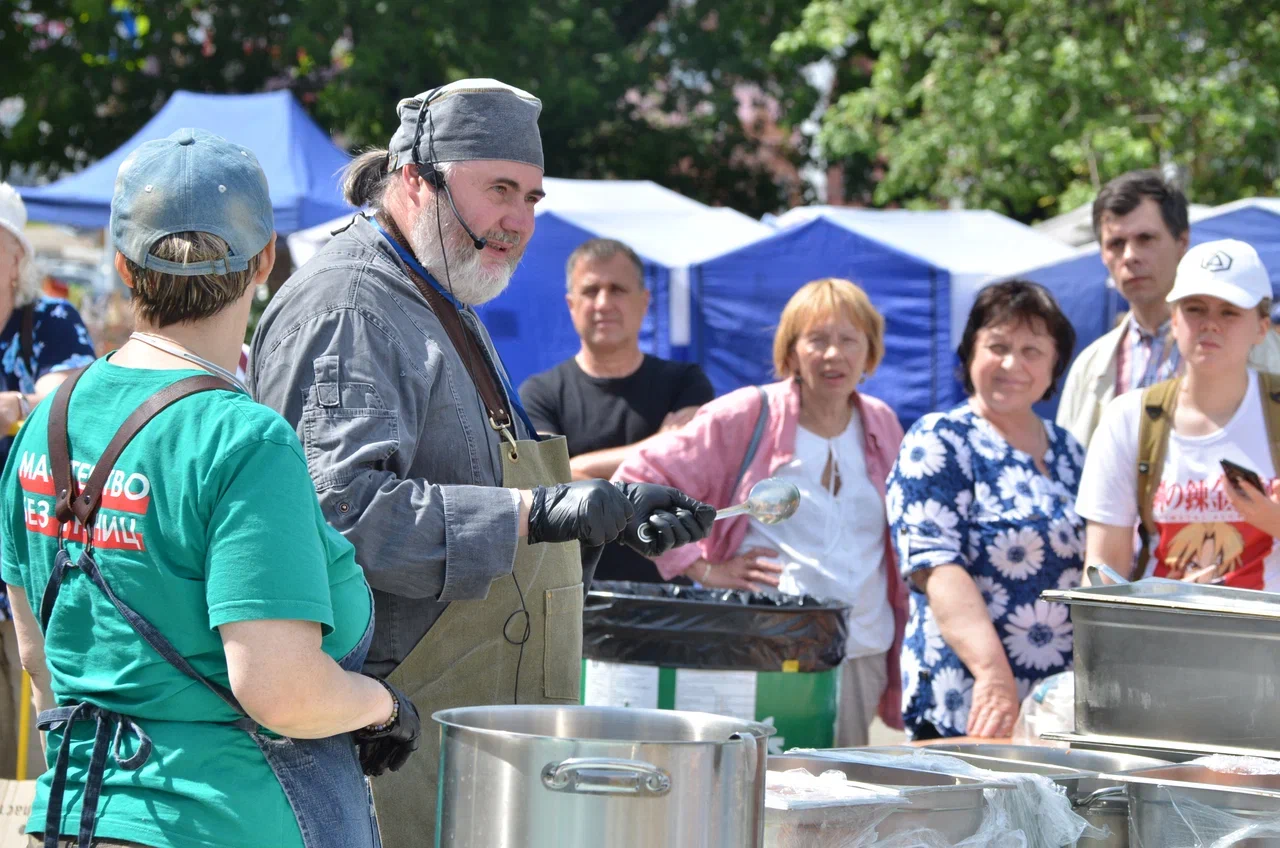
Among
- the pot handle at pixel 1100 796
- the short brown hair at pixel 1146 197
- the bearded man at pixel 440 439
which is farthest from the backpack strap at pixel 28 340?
the short brown hair at pixel 1146 197

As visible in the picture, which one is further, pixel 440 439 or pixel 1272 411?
pixel 1272 411

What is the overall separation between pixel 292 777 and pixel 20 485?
1.62ft

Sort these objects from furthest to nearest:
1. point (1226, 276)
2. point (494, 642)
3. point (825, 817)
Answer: point (1226, 276), point (494, 642), point (825, 817)

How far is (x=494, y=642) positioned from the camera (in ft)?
8.30

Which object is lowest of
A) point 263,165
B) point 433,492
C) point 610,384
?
point 433,492

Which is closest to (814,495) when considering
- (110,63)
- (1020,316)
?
(1020,316)

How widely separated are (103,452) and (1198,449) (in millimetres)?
2474

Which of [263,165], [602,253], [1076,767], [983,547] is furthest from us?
[263,165]

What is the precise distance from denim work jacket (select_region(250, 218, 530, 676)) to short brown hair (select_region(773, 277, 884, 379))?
6.50 ft

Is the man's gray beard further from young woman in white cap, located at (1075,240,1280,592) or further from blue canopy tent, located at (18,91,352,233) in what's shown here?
blue canopy tent, located at (18,91,352,233)

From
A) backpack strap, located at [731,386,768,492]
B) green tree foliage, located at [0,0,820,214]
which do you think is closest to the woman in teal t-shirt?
backpack strap, located at [731,386,768,492]

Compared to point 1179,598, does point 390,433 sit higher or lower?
higher

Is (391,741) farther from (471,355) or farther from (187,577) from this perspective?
(471,355)

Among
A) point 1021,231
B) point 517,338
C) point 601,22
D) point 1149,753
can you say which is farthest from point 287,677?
point 601,22
